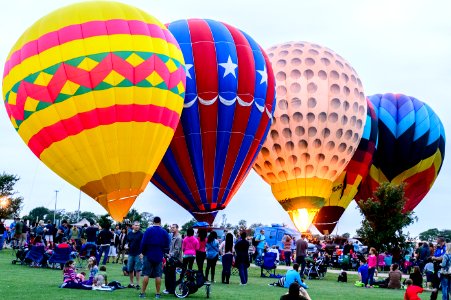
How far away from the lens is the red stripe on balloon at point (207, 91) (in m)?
25.4

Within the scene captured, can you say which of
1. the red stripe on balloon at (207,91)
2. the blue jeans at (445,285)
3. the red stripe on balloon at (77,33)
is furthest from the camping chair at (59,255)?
the blue jeans at (445,285)

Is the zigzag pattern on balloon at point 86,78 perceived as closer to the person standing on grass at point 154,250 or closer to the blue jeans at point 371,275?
the person standing on grass at point 154,250

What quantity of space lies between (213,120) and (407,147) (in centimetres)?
1612

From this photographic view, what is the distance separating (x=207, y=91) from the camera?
25438 mm

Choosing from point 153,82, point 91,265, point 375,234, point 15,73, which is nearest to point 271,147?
point 375,234

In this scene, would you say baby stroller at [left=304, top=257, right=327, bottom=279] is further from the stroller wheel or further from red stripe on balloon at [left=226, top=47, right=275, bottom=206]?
the stroller wheel

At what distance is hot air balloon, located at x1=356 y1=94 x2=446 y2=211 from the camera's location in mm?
37875

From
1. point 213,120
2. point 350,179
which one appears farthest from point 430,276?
point 350,179

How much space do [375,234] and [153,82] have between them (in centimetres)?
1179

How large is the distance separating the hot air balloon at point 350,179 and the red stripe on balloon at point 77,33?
53.2ft

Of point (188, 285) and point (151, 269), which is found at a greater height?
point (151, 269)

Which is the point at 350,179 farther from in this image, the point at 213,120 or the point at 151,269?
the point at 151,269

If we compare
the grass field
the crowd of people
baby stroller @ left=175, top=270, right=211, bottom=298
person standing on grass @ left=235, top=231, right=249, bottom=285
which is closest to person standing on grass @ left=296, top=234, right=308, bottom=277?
the crowd of people

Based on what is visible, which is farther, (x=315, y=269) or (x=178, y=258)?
(x=315, y=269)
